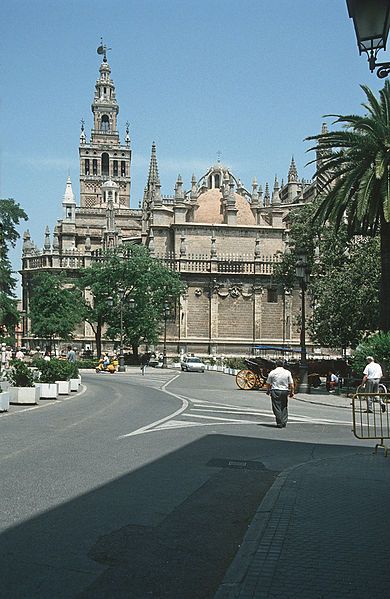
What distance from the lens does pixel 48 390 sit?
21.1 metres

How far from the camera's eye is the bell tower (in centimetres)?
11962

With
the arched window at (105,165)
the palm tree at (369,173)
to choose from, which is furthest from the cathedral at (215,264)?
the arched window at (105,165)

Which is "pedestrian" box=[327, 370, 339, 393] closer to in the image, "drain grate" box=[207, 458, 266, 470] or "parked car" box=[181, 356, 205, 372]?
"drain grate" box=[207, 458, 266, 470]

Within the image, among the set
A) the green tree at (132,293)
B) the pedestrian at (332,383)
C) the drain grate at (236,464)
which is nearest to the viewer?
the drain grate at (236,464)

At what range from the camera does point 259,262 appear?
213ft

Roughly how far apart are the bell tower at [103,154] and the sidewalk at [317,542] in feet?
360

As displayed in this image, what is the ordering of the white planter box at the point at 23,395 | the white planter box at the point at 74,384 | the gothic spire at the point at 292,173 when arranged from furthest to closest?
the gothic spire at the point at 292,173 < the white planter box at the point at 74,384 < the white planter box at the point at 23,395

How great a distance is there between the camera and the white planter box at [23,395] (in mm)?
18891

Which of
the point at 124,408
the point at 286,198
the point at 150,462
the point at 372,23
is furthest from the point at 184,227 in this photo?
the point at 372,23

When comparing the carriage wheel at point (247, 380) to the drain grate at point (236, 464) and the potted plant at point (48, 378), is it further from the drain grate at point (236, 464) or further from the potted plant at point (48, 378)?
the drain grate at point (236, 464)

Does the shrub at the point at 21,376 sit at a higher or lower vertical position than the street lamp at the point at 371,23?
lower

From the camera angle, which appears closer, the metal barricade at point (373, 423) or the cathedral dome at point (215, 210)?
the metal barricade at point (373, 423)

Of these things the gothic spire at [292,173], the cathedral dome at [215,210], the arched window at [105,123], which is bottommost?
the cathedral dome at [215,210]

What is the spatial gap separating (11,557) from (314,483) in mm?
4028
